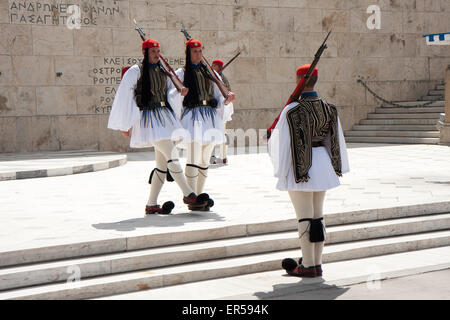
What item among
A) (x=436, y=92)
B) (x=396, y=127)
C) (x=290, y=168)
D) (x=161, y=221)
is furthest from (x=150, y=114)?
(x=436, y=92)

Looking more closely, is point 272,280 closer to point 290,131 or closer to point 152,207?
point 290,131

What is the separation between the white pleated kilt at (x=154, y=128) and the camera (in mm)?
7535

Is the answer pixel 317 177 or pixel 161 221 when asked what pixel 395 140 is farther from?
pixel 317 177

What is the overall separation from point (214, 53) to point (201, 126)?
32.0 feet

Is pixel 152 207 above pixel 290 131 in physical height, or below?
below

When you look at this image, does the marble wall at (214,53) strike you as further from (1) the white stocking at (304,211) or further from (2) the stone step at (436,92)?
(1) the white stocking at (304,211)

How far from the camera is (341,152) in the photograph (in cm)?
602

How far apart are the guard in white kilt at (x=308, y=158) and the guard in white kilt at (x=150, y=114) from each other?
1811mm

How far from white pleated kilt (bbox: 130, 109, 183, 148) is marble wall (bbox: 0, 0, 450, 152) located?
27.3ft

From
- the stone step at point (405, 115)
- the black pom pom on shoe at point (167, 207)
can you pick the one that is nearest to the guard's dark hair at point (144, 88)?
the black pom pom on shoe at point (167, 207)

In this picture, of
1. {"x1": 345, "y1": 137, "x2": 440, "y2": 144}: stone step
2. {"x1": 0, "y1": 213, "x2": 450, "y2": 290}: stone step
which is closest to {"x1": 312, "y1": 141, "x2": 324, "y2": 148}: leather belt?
{"x1": 0, "y1": 213, "x2": 450, "y2": 290}: stone step
